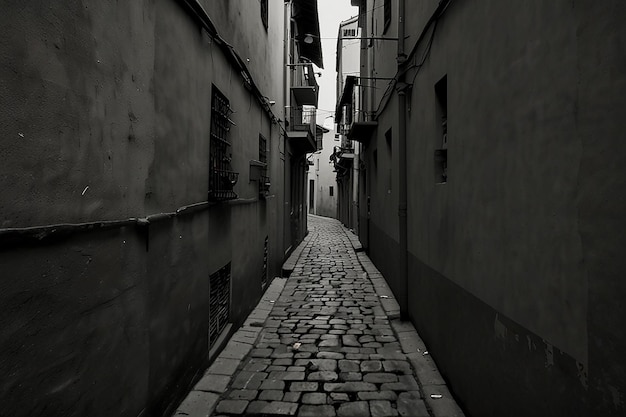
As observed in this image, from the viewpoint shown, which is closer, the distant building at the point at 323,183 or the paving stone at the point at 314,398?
the paving stone at the point at 314,398

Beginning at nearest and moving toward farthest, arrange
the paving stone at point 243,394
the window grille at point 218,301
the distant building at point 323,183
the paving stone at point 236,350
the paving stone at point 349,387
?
the paving stone at point 243,394, the paving stone at point 349,387, the window grille at point 218,301, the paving stone at point 236,350, the distant building at point 323,183

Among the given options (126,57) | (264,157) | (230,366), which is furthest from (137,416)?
(264,157)

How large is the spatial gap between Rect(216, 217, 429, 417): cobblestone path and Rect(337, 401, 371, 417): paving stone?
10 millimetres

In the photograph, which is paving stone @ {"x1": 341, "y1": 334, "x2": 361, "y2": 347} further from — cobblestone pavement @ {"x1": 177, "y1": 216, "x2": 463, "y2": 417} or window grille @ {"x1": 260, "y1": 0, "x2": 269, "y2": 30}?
window grille @ {"x1": 260, "y1": 0, "x2": 269, "y2": 30}

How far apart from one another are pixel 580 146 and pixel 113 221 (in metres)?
2.91

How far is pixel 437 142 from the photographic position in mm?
5246

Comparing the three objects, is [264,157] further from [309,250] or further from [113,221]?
[309,250]

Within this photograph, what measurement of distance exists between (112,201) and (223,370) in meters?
3.10

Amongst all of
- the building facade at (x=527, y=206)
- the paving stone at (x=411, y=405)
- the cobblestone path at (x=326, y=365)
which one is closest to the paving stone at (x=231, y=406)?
the cobblestone path at (x=326, y=365)

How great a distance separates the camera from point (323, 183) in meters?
44.7

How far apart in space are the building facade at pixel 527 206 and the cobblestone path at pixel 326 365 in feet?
2.25

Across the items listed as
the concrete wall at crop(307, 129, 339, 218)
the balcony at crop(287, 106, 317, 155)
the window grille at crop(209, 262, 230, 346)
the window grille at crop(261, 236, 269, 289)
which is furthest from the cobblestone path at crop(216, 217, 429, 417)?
the concrete wall at crop(307, 129, 339, 218)

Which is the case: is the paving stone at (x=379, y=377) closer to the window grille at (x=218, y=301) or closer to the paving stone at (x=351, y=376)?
the paving stone at (x=351, y=376)

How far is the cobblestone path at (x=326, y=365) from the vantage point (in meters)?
4.12
